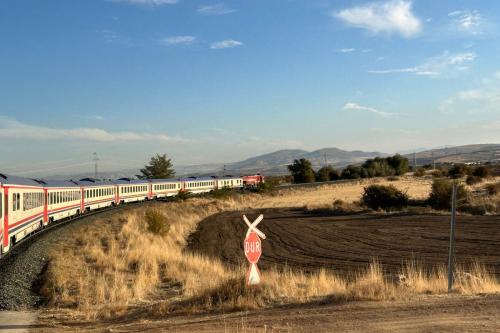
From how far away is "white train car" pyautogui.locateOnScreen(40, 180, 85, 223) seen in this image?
33844 millimetres

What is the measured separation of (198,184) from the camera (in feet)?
255

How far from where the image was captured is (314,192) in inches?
3221

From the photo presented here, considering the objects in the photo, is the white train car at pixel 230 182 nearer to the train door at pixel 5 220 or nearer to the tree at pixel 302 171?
the tree at pixel 302 171

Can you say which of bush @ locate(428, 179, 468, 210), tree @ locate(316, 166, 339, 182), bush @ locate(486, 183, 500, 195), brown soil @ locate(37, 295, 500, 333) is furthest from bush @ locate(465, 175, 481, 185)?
brown soil @ locate(37, 295, 500, 333)

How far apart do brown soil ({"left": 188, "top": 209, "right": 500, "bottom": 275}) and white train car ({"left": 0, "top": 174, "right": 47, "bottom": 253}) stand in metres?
9.17

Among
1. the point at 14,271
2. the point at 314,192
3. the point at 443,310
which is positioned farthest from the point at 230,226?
the point at 314,192

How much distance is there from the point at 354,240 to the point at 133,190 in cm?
3675

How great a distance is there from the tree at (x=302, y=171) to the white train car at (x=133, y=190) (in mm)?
57232

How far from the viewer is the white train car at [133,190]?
58.2m

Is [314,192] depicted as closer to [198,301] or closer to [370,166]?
[370,166]

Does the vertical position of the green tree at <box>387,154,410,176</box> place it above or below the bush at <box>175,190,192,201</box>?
above

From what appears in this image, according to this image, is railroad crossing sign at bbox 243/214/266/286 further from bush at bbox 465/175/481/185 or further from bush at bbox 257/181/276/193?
bush at bbox 465/175/481/185

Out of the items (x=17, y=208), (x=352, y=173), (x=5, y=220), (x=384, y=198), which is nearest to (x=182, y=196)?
(x=384, y=198)

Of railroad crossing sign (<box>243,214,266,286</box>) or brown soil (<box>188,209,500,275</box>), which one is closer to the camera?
railroad crossing sign (<box>243,214,266,286</box>)
